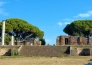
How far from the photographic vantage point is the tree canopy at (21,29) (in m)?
62.3

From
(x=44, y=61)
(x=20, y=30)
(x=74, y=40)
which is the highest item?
(x=20, y=30)

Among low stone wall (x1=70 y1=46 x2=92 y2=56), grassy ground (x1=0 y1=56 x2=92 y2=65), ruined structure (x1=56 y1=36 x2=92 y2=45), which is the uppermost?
ruined structure (x1=56 y1=36 x2=92 y2=45)

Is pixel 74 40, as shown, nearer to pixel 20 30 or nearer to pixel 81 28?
pixel 81 28

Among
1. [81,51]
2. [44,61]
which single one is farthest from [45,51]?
[44,61]

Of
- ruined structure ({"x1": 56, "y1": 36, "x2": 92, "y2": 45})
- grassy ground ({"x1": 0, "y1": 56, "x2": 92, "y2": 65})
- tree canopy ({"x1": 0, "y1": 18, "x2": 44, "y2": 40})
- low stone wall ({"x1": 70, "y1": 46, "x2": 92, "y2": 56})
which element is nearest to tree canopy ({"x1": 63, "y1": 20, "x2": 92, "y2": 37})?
tree canopy ({"x1": 0, "y1": 18, "x2": 44, "y2": 40})

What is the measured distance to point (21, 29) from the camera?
63344mm

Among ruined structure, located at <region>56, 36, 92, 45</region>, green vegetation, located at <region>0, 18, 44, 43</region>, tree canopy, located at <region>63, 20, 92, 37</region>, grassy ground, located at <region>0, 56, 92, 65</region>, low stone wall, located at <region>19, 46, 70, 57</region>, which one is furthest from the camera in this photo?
tree canopy, located at <region>63, 20, 92, 37</region>

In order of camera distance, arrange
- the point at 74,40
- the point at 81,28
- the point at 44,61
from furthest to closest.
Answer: the point at 81,28 → the point at 74,40 → the point at 44,61

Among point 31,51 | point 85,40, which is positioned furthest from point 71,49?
point 85,40

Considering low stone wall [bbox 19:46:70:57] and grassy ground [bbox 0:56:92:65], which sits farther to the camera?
low stone wall [bbox 19:46:70:57]

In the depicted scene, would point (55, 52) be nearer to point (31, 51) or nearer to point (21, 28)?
point (31, 51)

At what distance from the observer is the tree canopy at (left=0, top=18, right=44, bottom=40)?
62.3 metres

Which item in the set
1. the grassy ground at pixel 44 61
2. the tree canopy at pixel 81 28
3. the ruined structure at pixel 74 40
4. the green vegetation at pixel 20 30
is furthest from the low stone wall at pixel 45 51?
the tree canopy at pixel 81 28

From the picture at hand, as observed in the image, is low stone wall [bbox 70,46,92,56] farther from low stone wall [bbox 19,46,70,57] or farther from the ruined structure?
the ruined structure
